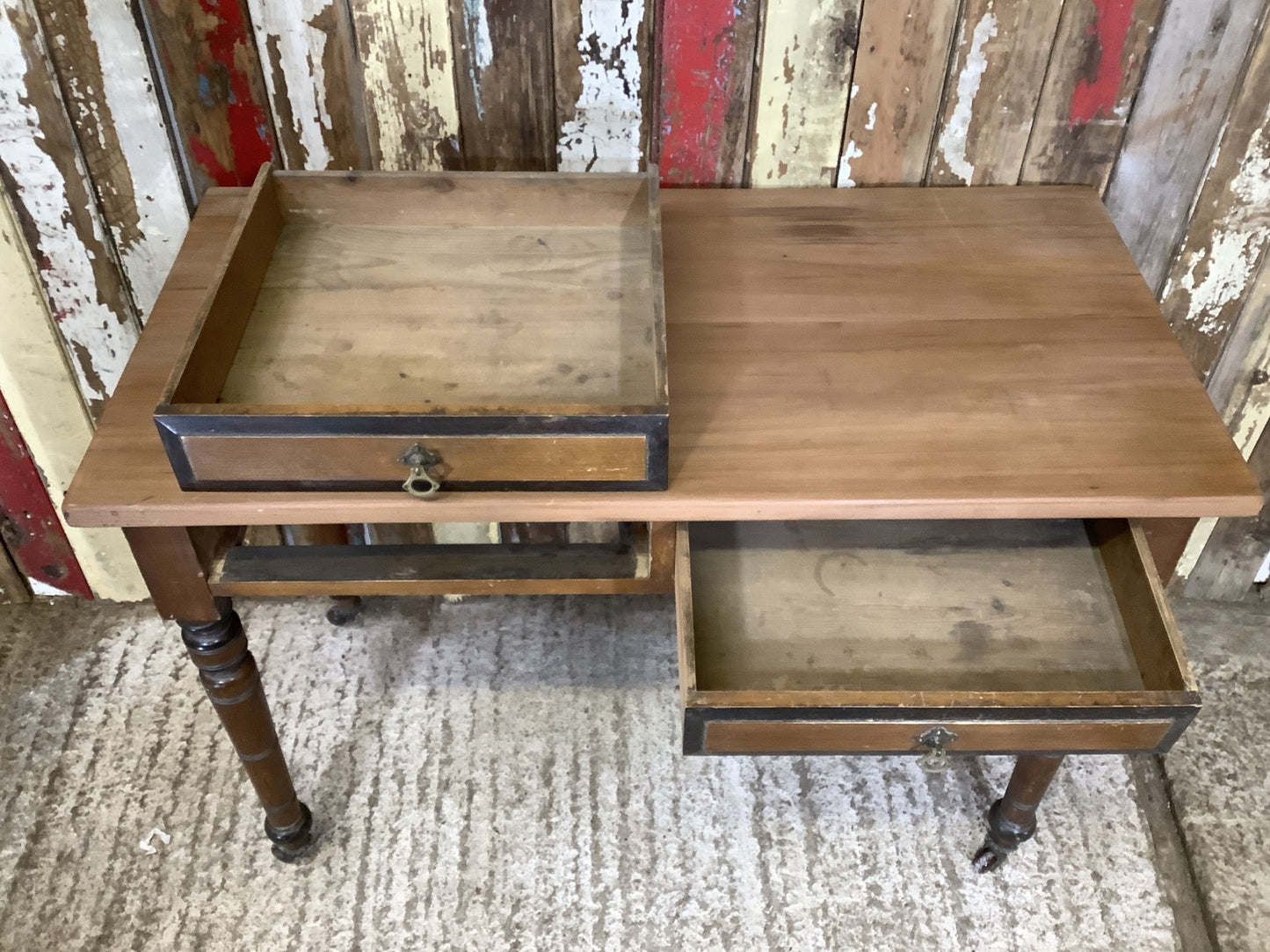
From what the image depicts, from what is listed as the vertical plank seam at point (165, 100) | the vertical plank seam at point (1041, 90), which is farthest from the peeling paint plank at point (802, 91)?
the vertical plank seam at point (165, 100)

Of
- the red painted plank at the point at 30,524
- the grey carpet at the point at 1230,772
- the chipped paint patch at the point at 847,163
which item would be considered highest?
the chipped paint patch at the point at 847,163

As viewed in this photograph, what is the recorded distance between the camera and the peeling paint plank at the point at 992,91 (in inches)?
51.2

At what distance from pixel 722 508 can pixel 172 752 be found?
114 cm

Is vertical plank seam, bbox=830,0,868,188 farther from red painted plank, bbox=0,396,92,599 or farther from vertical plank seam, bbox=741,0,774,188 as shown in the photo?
red painted plank, bbox=0,396,92,599

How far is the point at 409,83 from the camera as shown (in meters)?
1.35

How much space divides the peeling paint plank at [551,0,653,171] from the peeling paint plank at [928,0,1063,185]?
400mm

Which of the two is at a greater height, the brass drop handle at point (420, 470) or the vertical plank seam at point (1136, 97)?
the vertical plank seam at point (1136, 97)

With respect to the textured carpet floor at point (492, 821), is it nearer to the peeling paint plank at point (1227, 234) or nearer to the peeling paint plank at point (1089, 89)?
the peeling paint plank at point (1227, 234)

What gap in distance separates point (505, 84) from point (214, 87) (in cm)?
37

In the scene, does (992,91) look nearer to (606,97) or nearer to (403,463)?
(606,97)

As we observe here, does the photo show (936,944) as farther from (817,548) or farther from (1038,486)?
(1038,486)

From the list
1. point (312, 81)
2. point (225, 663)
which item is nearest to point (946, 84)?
point (312, 81)

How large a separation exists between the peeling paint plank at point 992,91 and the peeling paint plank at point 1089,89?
0.02m

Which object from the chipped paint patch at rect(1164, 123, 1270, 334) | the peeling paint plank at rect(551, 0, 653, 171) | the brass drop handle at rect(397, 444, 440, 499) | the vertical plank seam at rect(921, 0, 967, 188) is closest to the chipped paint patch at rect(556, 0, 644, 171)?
the peeling paint plank at rect(551, 0, 653, 171)
